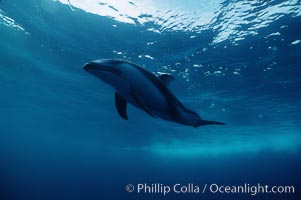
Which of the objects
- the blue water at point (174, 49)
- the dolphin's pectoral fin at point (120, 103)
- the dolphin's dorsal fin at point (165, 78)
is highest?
the blue water at point (174, 49)

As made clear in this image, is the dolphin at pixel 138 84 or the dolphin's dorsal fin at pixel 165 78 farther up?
the dolphin's dorsal fin at pixel 165 78

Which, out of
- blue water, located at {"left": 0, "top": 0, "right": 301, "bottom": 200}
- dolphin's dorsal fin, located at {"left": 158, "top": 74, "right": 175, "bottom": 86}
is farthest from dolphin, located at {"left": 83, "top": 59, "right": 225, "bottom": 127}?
blue water, located at {"left": 0, "top": 0, "right": 301, "bottom": 200}

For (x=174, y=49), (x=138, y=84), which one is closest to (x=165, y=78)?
(x=138, y=84)

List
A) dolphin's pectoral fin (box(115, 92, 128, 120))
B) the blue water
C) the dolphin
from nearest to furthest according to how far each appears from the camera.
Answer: the dolphin
dolphin's pectoral fin (box(115, 92, 128, 120))
the blue water

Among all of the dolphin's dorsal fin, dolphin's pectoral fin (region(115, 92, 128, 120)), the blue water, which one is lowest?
dolphin's pectoral fin (region(115, 92, 128, 120))

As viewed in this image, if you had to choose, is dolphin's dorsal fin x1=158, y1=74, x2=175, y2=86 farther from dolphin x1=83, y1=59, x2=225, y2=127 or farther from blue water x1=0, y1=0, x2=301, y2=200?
blue water x1=0, y1=0, x2=301, y2=200

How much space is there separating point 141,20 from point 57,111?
27992 millimetres

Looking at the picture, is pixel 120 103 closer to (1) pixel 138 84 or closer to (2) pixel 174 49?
(1) pixel 138 84

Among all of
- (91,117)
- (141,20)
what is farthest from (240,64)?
(91,117)

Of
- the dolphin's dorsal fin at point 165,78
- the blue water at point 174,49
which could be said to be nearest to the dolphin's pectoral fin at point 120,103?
the dolphin's dorsal fin at point 165,78

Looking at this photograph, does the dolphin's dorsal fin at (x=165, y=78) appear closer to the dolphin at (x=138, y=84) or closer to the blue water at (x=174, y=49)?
the dolphin at (x=138, y=84)

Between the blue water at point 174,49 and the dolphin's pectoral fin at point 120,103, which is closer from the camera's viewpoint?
the dolphin's pectoral fin at point 120,103

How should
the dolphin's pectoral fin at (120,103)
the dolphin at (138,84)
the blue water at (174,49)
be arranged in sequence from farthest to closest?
the blue water at (174,49) < the dolphin's pectoral fin at (120,103) < the dolphin at (138,84)

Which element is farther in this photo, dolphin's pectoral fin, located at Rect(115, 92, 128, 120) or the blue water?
the blue water
